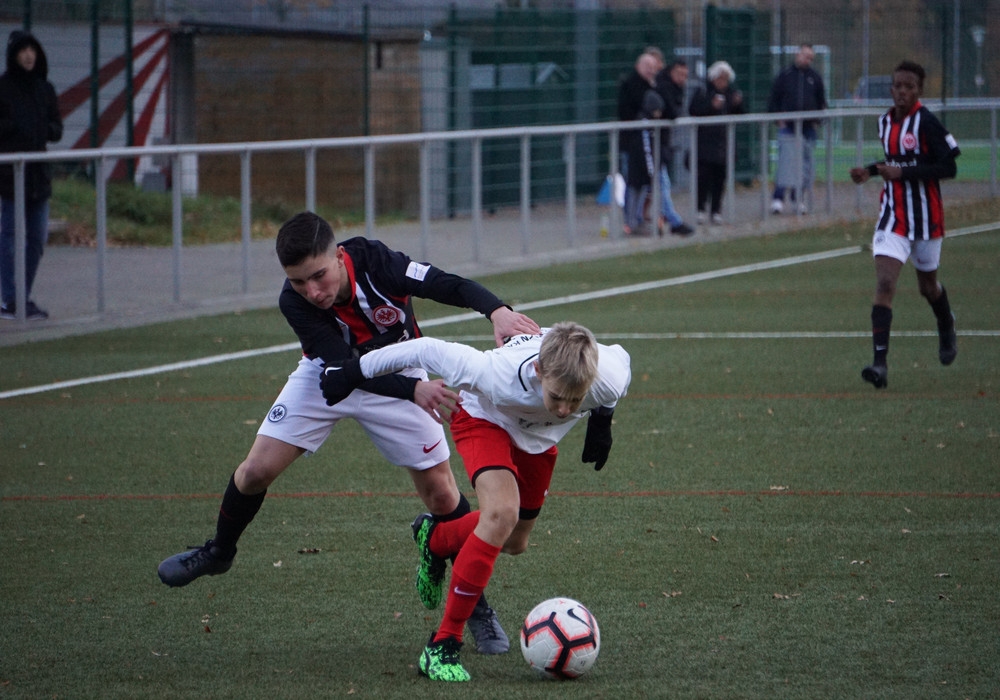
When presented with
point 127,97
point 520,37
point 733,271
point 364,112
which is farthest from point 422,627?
point 520,37

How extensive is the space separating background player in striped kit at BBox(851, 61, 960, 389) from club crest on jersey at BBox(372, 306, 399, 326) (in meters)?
4.91

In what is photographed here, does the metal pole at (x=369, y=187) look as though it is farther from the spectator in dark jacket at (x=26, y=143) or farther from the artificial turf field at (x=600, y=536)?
the spectator in dark jacket at (x=26, y=143)

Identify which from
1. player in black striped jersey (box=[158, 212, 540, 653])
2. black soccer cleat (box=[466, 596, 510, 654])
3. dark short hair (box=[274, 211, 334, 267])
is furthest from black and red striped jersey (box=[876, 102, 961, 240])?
dark short hair (box=[274, 211, 334, 267])

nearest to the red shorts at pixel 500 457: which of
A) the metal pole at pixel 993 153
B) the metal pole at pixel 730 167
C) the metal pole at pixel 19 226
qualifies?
the metal pole at pixel 19 226

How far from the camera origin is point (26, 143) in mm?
11094

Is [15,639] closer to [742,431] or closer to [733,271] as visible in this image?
[742,431]

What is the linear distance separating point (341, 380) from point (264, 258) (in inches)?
392

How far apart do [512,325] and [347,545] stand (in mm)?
1701

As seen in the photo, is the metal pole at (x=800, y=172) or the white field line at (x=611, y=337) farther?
the metal pole at (x=800, y=172)

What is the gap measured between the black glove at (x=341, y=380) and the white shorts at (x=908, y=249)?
18.2 ft

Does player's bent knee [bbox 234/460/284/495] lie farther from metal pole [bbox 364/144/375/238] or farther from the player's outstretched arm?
metal pole [bbox 364/144/375/238]

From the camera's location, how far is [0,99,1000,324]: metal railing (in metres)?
11.4

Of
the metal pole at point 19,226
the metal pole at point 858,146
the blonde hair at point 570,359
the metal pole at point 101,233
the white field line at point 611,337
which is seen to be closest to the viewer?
the blonde hair at point 570,359

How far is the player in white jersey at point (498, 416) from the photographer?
4297mm
